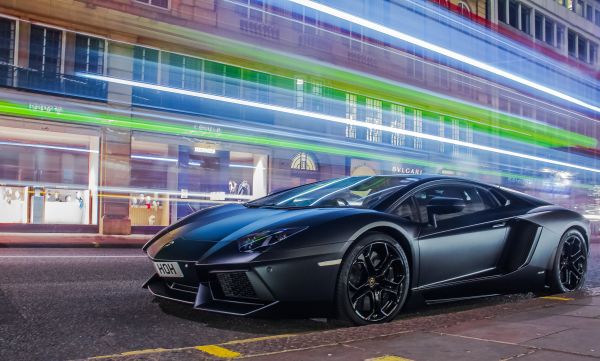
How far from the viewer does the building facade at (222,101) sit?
47.3ft

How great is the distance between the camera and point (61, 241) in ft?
42.9

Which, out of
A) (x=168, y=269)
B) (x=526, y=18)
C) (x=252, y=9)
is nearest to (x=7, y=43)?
(x=252, y=9)

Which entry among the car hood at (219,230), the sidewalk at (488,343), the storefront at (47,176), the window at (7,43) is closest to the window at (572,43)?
the storefront at (47,176)

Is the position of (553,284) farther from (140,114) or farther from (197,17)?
(197,17)

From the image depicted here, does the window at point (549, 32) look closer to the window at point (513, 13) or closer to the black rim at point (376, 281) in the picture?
the window at point (513, 13)

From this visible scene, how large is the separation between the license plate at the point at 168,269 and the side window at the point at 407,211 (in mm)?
1584

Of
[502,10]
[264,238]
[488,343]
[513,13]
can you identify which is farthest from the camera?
[513,13]

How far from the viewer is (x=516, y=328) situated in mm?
3268

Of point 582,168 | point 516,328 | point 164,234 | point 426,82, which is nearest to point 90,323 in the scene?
point 164,234

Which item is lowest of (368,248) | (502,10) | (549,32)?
(368,248)

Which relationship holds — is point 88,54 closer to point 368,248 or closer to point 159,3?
point 159,3

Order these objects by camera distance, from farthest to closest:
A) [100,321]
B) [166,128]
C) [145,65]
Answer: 1. [145,65]
2. [166,128]
3. [100,321]

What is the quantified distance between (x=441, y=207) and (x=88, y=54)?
1510cm

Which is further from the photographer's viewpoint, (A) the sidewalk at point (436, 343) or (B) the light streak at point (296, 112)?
(B) the light streak at point (296, 112)
